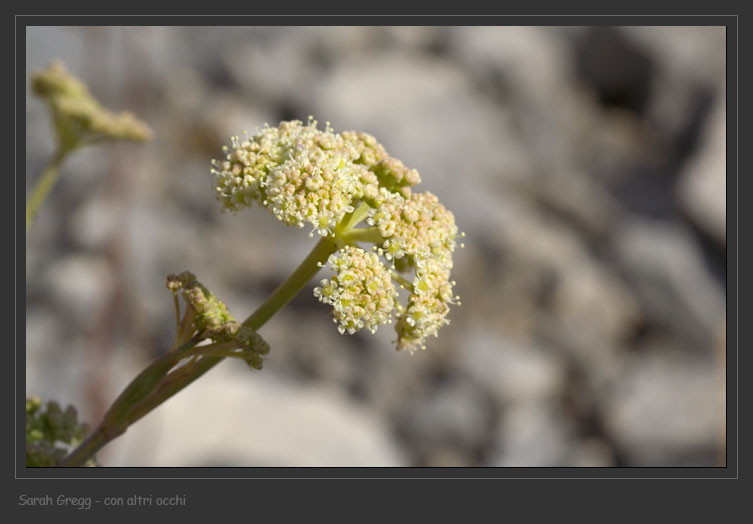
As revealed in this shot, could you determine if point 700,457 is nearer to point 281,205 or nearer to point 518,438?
point 518,438

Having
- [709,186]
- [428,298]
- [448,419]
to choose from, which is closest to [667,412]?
[448,419]

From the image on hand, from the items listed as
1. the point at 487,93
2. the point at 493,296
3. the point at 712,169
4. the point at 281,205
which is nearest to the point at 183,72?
the point at 487,93

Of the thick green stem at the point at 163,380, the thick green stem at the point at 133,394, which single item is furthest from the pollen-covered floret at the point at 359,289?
the thick green stem at the point at 133,394

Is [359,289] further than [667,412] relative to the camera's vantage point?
No

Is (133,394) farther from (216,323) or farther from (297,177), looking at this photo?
(297,177)

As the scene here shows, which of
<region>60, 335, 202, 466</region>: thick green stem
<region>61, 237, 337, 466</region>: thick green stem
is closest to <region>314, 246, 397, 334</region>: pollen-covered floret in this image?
<region>61, 237, 337, 466</region>: thick green stem

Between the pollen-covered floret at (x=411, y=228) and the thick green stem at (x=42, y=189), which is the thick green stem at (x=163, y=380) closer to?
the pollen-covered floret at (x=411, y=228)
